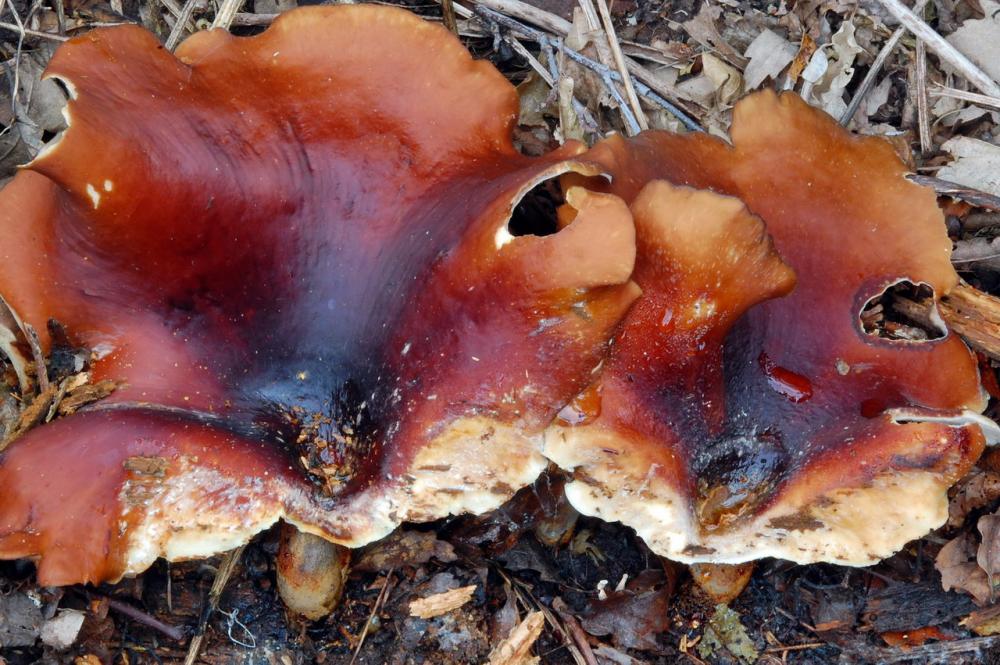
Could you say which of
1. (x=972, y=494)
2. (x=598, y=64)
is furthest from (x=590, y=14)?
(x=972, y=494)

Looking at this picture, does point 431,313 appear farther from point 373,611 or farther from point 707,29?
point 707,29

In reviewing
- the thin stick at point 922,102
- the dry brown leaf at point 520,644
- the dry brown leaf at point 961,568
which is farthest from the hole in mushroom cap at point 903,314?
the dry brown leaf at point 520,644

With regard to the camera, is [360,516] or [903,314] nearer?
[360,516]

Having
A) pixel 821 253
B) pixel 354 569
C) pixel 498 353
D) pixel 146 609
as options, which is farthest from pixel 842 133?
pixel 146 609

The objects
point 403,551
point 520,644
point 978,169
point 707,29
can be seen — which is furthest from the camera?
point 707,29

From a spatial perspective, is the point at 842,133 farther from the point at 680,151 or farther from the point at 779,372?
the point at 779,372

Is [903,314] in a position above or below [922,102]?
below

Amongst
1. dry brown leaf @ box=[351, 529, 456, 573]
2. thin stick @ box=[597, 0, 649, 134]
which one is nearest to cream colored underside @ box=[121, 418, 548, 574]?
dry brown leaf @ box=[351, 529, 456, 573]
